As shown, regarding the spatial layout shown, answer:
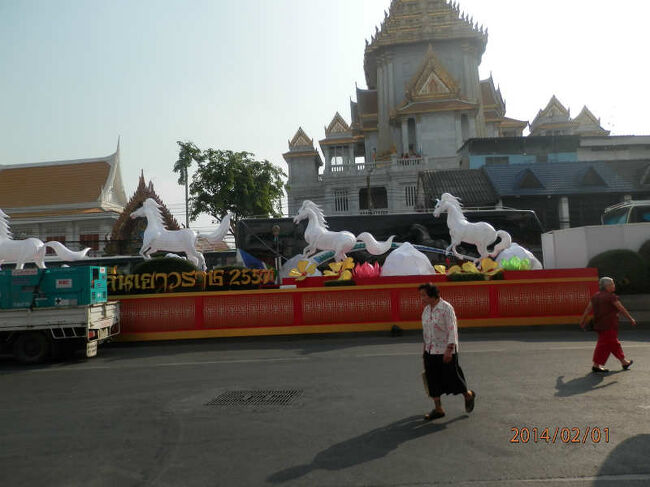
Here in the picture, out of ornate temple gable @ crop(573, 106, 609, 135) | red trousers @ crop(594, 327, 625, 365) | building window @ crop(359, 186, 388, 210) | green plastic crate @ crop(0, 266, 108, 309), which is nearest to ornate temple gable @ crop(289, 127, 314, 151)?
building window @ crop(359, 186, 388, 210)

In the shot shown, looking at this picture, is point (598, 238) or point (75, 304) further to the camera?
point (598, 238)

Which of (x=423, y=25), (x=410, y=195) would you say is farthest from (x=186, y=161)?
(x=423, y=25)

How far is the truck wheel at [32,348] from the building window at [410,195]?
3038cm

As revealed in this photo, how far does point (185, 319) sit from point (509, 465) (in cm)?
986

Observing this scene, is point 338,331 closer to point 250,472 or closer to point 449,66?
Answer: point 250,472

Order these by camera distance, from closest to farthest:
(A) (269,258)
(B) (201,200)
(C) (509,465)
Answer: (C) (509,465) < (A) (269,258) < (B) (201,200)

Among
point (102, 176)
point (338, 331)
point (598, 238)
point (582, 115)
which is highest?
point (582, 115)

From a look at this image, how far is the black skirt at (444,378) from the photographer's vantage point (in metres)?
5.16

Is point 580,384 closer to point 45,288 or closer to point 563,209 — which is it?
point 45,288

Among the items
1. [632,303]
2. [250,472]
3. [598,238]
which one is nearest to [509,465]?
[250,472]

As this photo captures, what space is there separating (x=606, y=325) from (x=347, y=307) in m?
6.37

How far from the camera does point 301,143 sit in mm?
47062

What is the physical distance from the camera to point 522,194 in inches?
1033

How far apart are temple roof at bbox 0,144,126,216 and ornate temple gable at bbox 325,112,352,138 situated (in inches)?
811
